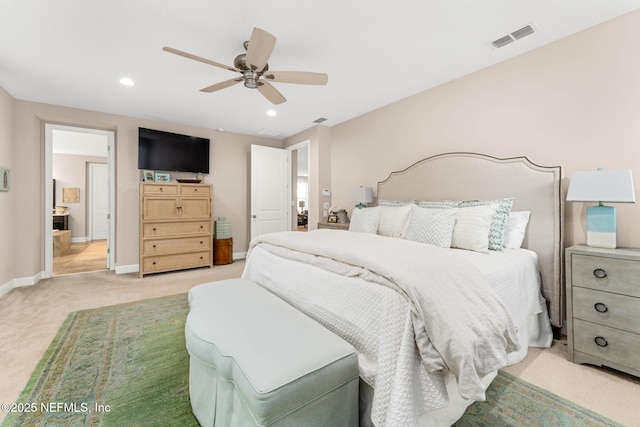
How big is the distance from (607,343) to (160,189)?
17.0ft

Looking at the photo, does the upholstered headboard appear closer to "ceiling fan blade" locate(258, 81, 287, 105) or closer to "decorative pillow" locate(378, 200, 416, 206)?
"decorative pillow" locate(378, 200, 416, 206)

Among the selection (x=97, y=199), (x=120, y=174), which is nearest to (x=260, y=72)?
(x=120, y=174)

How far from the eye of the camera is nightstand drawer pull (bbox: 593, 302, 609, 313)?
5.94ft

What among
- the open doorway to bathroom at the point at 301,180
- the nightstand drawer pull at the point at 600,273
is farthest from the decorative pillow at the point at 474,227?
the open doorway to bathroom at the point at 301,180

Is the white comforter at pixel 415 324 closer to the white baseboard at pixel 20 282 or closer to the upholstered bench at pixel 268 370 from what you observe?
the upholstered bench at pixel 268 370

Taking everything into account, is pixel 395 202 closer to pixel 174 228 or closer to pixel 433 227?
pixel 433 227

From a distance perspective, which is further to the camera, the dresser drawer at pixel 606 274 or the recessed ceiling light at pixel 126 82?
the recessed ceiling light at pixel 126 82

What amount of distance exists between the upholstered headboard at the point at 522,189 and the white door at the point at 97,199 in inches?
331

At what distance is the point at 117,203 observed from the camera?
14.1 ft

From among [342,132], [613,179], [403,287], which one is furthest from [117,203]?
[613,179]

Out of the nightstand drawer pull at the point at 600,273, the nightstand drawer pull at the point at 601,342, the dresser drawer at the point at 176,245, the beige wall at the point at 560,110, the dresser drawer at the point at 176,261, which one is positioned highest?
the beige wall at the point at 560,110

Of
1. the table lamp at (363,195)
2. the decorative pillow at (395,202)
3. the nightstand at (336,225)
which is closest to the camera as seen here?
the decorative pillow at (395,202)

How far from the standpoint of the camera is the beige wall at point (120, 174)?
12.2 ft

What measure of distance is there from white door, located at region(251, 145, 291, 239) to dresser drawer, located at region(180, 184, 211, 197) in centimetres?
79
